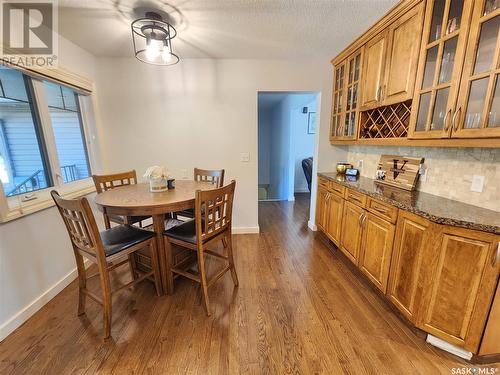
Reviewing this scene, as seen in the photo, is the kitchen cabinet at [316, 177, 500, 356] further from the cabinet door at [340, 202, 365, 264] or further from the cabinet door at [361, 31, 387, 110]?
the cabinet door at [361, 31, 387, 110]

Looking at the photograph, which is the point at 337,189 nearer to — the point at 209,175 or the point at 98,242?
the point at 209,175

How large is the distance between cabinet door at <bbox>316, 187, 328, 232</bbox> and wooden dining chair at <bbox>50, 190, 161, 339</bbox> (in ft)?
6.77

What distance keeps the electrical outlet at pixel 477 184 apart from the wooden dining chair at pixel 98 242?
2.46 metres

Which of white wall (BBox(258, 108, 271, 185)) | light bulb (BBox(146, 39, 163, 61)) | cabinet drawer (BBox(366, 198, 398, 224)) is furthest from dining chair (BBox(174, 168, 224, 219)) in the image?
white wall (BBox(258, 108, 271, 185))

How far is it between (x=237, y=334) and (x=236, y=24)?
102 inches

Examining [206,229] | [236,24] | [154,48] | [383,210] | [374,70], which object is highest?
[236,24]

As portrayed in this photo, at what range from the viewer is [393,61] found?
1.83 metres

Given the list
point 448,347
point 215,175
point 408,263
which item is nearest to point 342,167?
point 408,263

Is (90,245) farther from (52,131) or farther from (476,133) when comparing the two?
(476,133)

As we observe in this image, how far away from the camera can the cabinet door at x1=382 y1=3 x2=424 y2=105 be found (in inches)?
63.0

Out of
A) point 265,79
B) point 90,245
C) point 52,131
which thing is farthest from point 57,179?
point 265,79

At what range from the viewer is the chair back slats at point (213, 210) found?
1.49 m

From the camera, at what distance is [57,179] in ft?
6.75

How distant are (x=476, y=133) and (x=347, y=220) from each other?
1227 millimetres
